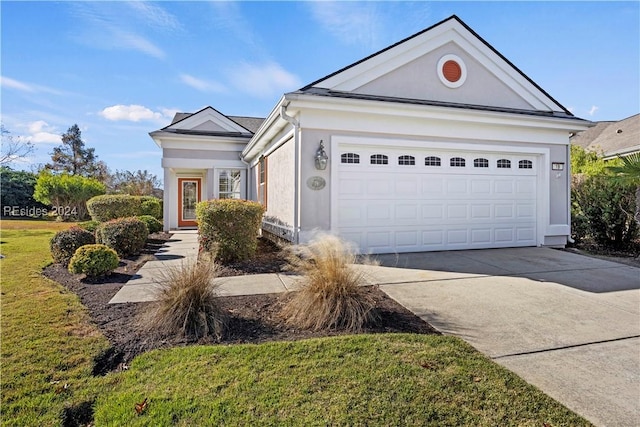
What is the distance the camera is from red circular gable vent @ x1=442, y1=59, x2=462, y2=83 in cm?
940

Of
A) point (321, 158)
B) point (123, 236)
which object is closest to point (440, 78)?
point (321, 158)

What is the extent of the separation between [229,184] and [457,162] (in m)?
9.74

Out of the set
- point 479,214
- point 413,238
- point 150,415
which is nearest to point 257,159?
point 413,238

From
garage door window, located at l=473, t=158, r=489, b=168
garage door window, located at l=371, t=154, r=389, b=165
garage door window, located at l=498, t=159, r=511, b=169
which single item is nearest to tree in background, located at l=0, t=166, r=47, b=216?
garage door window, located at l=371, t=154, r=389, b=165

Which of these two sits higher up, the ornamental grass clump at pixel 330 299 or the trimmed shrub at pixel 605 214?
the trimmed shrub at pixel 605 214

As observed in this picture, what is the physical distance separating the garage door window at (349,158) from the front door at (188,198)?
11588 millimetres

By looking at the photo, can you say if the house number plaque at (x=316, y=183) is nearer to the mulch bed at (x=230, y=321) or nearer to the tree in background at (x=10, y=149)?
the mulch bed at (x=230, y=321)

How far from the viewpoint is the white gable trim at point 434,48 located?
857 centimetres

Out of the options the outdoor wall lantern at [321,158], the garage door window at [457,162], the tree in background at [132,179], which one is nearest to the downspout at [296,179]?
the outdoor wall lantern at [321,158]

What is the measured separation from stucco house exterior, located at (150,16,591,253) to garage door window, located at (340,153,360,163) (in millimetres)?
25

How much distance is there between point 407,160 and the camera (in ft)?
28.8

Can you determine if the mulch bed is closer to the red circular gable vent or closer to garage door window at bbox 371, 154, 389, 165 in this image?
garage door window at bbox 371, 154, 389, 165

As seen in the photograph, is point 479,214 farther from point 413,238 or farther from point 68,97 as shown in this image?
point 68,97

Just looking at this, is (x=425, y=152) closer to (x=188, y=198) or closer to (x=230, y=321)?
(x=230, y=321)
